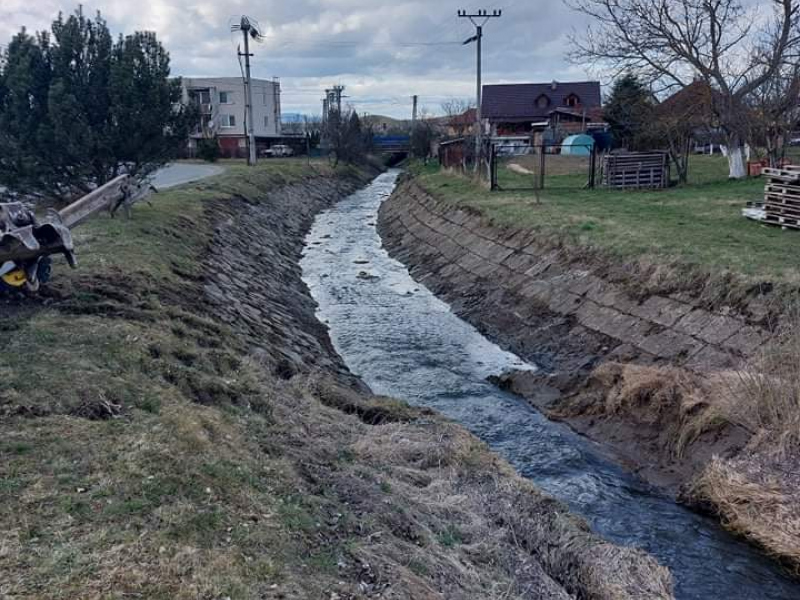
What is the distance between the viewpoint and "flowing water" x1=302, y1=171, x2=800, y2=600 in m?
7.65

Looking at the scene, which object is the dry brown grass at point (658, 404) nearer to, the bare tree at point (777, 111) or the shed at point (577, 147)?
the bare tree at point (777, 111)

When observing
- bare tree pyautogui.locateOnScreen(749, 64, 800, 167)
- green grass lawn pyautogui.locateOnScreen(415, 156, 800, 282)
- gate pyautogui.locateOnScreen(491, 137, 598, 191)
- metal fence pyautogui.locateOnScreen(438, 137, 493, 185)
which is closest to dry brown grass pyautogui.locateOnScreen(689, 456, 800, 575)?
green grass lawn pyautogui.locateOnScreen(415, 156, 800, 282)

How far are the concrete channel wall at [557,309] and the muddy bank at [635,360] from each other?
34 mm

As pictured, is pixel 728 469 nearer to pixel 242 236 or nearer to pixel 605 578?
pixel 605 578

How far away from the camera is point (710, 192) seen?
88.3 ft

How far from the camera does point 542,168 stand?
1161 inches

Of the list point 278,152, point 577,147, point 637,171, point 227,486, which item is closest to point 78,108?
point 227,486

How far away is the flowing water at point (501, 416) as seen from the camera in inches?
301

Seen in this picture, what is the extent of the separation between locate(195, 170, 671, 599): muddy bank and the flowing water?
3.08 feet

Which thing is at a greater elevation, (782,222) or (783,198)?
(783,198)

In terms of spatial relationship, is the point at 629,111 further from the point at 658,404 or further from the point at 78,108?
the point at 658,404

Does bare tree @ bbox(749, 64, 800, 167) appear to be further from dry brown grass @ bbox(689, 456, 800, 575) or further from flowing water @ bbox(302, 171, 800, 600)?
dry brown grass @ bbox(689, 456, 800, 575)

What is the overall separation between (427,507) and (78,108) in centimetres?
1619

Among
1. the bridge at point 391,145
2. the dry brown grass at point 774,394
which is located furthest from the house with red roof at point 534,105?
the dry brown grass at point 774,394
